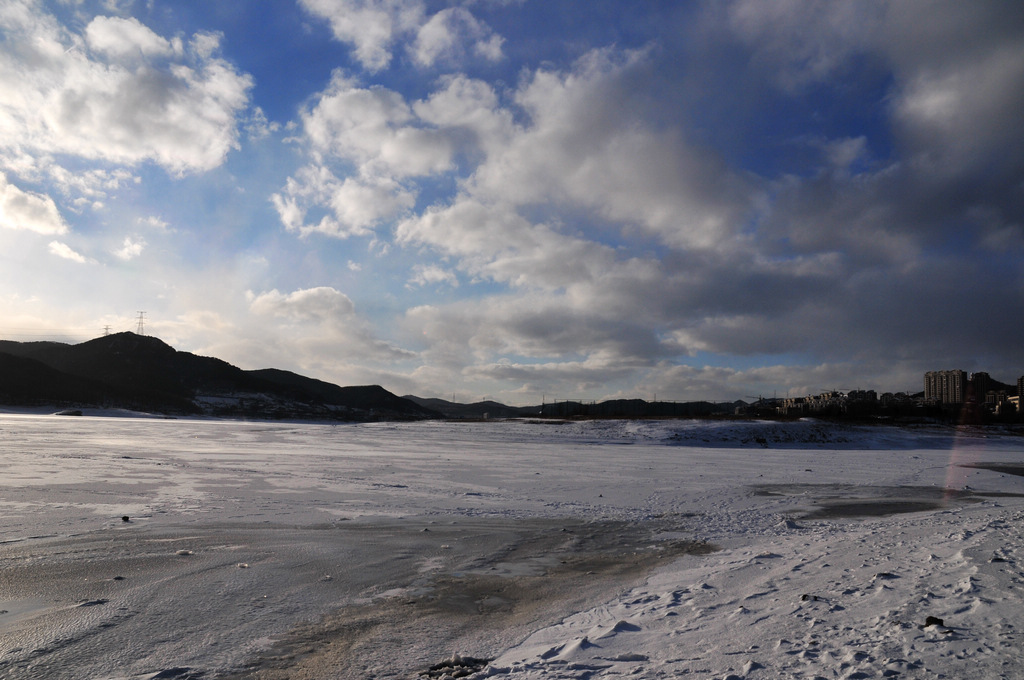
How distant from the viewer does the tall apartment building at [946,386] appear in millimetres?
102144

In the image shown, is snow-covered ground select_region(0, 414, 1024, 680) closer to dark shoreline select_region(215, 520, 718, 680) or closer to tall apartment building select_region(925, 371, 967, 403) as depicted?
dark shoreline select_region(215, 520, 718, 680)

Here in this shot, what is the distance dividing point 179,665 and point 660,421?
4519cm

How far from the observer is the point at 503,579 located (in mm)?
6480

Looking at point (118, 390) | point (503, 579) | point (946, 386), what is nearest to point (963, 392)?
point (946, 386)

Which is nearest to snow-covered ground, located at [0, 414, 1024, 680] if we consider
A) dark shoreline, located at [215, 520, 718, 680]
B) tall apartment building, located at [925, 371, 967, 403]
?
dark shoreline, located at [215, 520, 718, 680]

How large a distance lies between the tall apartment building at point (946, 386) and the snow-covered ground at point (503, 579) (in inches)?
4412

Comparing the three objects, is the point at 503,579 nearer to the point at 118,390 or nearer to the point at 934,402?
the point at 934,402

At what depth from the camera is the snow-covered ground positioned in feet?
13.3

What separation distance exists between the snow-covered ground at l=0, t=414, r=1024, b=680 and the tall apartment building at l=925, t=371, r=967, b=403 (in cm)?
11206

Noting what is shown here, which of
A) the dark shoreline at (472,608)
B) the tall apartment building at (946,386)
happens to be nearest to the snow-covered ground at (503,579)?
the dark shoreline at (472,608)

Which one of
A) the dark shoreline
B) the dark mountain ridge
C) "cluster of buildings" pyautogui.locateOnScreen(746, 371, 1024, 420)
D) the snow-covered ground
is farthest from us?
the dark mountain ridge

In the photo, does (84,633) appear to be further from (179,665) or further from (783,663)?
(783,663)

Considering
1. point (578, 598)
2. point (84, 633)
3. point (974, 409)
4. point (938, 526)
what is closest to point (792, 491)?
point (938, 526)

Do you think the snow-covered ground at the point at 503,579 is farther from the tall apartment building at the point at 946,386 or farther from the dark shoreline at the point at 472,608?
the tall apartment building at the point at 946,386
